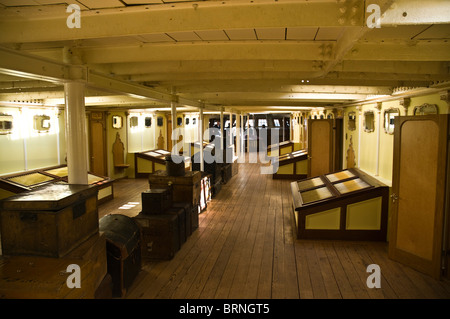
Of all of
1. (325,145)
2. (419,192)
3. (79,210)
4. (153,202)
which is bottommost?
(153,202)

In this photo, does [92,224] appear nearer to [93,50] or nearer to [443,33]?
[93,50]

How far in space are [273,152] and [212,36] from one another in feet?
47.8

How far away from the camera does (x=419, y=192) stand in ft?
15.4

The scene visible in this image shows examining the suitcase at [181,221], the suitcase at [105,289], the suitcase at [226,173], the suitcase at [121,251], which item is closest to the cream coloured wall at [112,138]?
→ the suitcase at [226,173]

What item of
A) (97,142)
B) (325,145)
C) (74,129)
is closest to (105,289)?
(74,129)

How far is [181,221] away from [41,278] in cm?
324

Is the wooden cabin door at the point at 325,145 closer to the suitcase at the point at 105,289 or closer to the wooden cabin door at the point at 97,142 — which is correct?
the suitcase at the point at 105,289

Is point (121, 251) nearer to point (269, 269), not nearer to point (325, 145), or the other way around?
point (269, 269)

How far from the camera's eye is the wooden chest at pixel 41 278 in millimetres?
2521

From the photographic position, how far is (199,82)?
20.9 ft

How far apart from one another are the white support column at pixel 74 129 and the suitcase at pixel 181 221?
1982 millimetres

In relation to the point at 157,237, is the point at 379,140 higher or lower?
higher

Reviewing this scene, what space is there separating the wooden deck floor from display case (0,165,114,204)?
3522 millimetres

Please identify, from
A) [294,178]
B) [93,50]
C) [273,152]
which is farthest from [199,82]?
[273,152]
